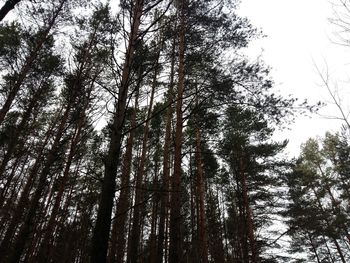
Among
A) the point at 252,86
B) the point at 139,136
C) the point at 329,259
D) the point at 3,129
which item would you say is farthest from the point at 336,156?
the point at 3,129

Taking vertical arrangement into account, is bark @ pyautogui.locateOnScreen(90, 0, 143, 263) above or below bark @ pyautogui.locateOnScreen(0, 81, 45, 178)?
below

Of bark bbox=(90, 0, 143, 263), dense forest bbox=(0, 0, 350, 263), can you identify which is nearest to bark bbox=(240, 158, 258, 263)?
dense forest bbox=(0, 0, 350, 263)

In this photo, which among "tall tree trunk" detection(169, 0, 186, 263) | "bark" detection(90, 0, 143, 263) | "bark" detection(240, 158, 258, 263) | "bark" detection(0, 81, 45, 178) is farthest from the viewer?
"bark" detection(240, 158, 258, 263)

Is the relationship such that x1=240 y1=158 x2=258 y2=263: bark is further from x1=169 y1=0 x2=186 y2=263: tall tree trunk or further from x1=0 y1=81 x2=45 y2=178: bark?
x1=0 y1=81 x2=45 y2=178: bark

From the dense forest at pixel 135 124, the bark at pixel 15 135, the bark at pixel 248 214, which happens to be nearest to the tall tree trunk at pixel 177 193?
the dense forest at pixel 135 124

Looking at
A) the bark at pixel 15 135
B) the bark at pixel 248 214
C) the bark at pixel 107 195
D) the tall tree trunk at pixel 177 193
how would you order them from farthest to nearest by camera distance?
the bark at pixel 248 214, the bark at pixel 15 135, the tall tree trunk at pixel 177 193, the bark at pixel 107 195

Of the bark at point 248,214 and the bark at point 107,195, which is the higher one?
the bark at point 248,214

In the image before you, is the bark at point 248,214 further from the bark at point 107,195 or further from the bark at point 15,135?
the bark at point 15,135

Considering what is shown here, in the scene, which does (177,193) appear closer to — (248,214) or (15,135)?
(248,214)

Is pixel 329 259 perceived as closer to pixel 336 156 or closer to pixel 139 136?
pixel 336 156

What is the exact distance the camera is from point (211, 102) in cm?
771

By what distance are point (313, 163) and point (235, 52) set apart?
1992 centimetres

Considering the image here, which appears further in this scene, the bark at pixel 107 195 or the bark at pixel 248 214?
the bark at pixel 248 214

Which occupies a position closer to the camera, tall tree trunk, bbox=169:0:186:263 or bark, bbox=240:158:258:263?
tall tree trunk, bbox=169:0:186:263
